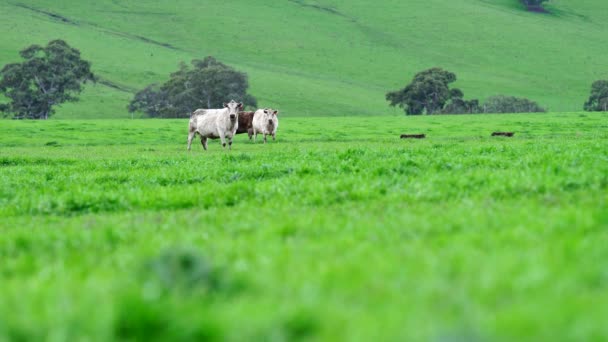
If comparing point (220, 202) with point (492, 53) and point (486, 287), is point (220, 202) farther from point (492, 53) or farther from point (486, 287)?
point (492, 53)

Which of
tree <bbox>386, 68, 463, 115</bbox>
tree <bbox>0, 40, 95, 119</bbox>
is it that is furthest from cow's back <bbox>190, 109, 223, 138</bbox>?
tree <bbox>386, 68, 463, 115</bbox>

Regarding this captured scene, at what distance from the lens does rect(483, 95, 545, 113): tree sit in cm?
→ 11738

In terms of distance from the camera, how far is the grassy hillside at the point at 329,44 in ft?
403

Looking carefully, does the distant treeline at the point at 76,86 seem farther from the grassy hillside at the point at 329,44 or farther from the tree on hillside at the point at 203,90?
the grassy hillside at the point at 329,44

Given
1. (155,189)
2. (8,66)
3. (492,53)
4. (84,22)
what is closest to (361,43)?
(492,53)

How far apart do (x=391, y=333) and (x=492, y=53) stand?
153 metres

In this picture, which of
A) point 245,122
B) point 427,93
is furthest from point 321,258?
point 427,93

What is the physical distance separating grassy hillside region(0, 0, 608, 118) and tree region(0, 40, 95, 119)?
873 centimetres

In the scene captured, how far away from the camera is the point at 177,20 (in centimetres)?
15462

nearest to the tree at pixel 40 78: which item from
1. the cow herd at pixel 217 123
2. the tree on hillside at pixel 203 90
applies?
the tree on hillside at pixel 203 90

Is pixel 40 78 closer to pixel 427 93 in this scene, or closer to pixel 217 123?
pixel 427 93

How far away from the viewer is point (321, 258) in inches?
238

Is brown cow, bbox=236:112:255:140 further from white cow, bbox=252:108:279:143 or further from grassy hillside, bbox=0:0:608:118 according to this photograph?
grassy hillside, bbox=0:0:608:118

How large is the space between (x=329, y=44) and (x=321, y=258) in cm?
14490
